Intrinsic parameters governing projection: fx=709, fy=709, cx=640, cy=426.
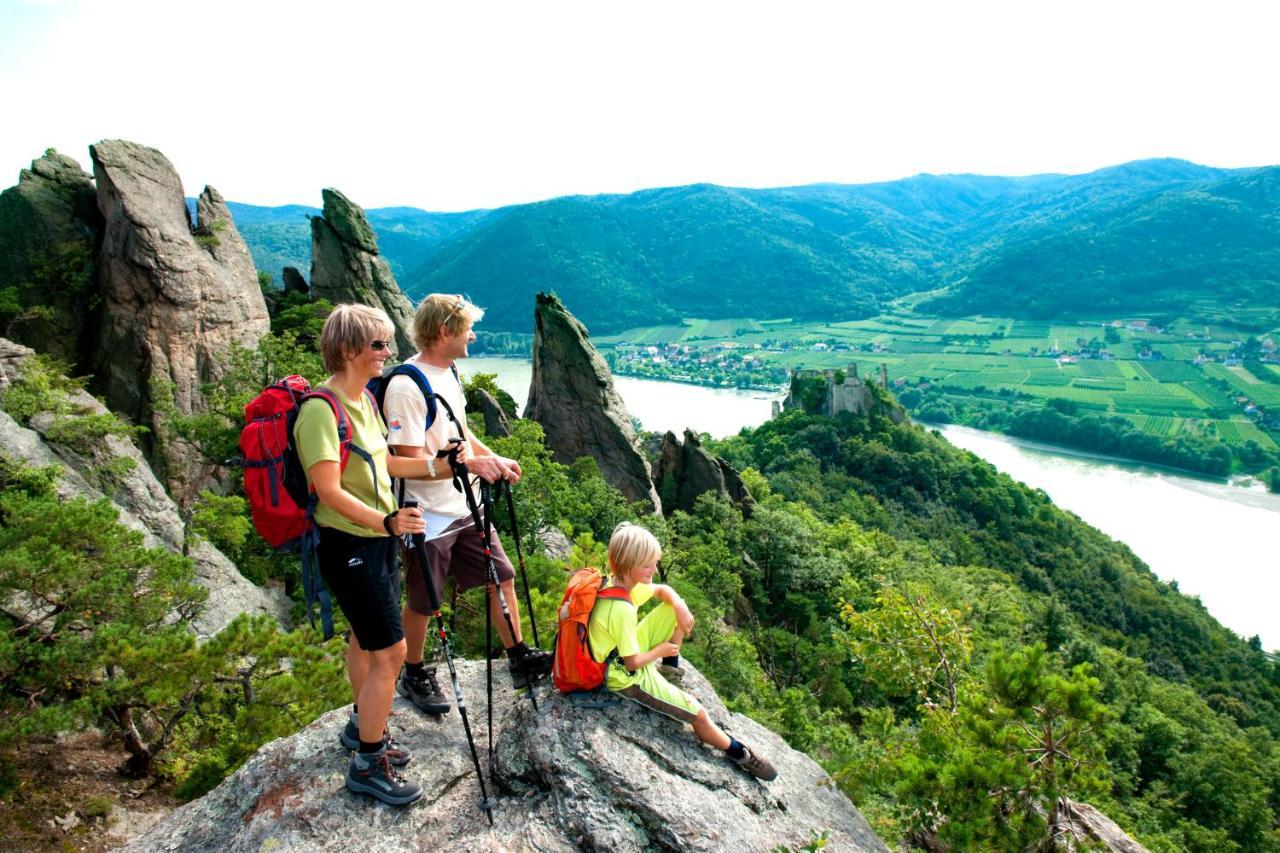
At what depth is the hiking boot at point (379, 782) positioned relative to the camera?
4.18 metres

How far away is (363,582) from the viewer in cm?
411

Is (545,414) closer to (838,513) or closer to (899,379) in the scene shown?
(838,513)

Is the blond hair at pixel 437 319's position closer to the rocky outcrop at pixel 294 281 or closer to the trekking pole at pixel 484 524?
the trekking pole at pixel 484 524

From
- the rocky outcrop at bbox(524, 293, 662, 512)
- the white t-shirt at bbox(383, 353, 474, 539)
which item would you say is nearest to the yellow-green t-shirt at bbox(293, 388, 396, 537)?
the white t-shirt at bbox(383, 353, 474, 539)

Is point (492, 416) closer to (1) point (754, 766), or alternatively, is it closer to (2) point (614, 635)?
(2) point (614, 635)

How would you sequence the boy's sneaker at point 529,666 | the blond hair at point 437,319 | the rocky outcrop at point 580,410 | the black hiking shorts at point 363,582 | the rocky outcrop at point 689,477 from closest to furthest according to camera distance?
the black hiking shorts at point 363,582 < the blond hair at point 437,319 < the boy's sneaker at point 529,666 < the rocky outcrop at point 580,410 < the rocky outcrop at point 689,477

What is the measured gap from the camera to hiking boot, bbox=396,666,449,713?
16.5 ft

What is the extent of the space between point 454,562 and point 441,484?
0.84 metres

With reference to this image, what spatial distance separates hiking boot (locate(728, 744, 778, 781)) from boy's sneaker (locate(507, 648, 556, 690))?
148 centimetres

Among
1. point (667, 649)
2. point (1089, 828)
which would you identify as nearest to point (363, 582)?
point (667, 649)

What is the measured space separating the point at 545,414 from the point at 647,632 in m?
24.5

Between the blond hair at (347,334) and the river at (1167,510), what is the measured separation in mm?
39915

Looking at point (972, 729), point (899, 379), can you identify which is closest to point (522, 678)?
point (972, 729)

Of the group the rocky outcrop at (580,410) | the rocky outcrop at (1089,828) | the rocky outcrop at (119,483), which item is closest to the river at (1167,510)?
the rocky outcrop at (580,410)
